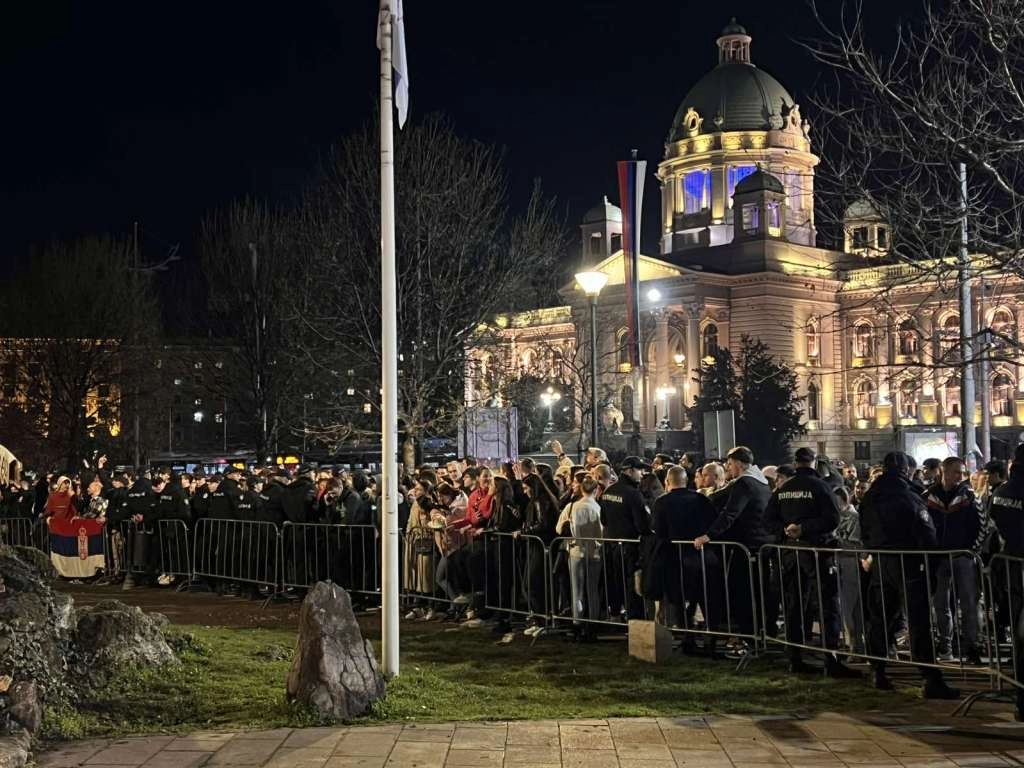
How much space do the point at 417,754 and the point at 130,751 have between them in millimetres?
1825

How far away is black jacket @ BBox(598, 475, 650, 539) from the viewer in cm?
1238

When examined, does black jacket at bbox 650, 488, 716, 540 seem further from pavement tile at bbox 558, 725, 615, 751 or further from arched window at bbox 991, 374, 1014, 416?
arched window at bbox 991, 374, 1014, 416

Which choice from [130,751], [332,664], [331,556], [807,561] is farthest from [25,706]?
[331,556]

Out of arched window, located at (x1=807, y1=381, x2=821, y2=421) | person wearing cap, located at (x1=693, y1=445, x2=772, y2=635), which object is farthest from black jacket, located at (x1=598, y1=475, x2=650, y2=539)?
arched window, located at (x1=807, y1=381, x2=821, y2=421)

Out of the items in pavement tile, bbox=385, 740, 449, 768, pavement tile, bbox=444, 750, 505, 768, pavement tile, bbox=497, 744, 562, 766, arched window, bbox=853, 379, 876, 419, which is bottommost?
pavement tile, bbox=497, 744, 562, 766

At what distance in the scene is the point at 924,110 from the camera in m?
13.2

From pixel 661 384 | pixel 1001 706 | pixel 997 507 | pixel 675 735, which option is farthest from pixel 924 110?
pixel 661 384

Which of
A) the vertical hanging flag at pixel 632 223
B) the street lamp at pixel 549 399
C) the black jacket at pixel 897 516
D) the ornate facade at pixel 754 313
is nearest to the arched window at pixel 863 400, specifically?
the ornate facade at pixel 754 313

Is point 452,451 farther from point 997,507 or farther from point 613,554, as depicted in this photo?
point 997,507

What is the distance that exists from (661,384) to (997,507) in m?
77.9

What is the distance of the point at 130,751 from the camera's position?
775 centimetres

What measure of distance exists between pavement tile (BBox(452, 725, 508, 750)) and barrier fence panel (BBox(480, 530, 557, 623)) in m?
4.75

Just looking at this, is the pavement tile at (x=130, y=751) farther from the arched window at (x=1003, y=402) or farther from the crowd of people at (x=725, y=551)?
the arched window at (x=1003, y=402)

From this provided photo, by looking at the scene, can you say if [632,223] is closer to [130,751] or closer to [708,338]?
[130,751]
